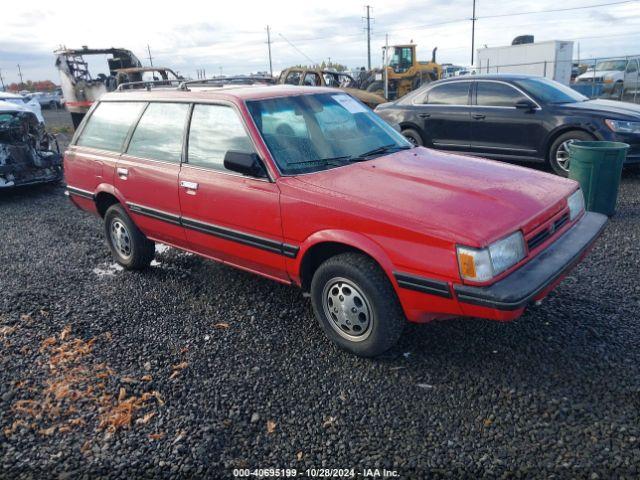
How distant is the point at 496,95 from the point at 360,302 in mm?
6183

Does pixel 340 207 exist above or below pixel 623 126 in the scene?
above

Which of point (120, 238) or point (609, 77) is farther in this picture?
point (609, 77)

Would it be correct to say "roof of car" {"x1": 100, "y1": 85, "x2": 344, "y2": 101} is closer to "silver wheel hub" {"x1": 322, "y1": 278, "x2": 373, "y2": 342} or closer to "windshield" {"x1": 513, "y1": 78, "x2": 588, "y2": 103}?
"silver wheel hub" {"x1": 322, "y1": 278, "x2": 373, "y2": 342}

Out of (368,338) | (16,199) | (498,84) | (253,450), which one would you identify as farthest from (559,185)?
(16,199)

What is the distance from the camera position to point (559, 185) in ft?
11.7

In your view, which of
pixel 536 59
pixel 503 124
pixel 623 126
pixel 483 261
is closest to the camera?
pixel 483 261

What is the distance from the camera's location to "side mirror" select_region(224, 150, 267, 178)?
3.39 metres

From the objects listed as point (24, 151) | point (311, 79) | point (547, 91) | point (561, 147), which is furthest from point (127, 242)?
point (311, 79)

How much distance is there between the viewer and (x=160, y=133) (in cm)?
434

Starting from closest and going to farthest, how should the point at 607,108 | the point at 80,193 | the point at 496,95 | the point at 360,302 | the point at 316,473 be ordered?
the point at 316,473
the point at 360,302
the point at 80,193
the point at 607,108
the point at 496,95

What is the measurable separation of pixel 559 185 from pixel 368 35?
55731mm

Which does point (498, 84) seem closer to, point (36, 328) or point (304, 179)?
point (304, 179)

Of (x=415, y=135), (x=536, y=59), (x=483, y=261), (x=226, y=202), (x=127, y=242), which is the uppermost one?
(x=536, y=59)

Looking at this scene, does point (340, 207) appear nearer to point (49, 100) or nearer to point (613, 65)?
point (613, 65)
